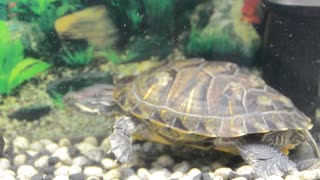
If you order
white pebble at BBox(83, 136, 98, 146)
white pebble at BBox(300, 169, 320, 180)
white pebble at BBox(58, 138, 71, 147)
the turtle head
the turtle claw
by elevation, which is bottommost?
white pebble at BBox(83, 136, 98, 146)

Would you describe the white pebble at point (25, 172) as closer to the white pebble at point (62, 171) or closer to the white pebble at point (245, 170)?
the white pebble at point (62, 171)

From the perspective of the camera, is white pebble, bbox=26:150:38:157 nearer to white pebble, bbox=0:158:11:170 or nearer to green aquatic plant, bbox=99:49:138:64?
white pebble, bbox=0:158:11:170

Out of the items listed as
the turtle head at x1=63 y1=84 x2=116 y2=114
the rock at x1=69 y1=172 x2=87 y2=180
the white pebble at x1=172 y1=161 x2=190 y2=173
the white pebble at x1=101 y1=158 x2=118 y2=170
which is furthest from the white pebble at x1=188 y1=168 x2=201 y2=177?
the turtle head at x1=63 y1=84 x2=116 y2=114

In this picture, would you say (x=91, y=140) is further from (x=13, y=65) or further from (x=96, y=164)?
(x=13, y=65)

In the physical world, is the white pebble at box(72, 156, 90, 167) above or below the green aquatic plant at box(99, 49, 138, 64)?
below

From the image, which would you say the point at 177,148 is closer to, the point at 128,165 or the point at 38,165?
the point at 128,165

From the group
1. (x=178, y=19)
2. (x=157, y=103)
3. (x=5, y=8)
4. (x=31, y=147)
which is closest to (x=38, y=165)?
(x=31, y=147)

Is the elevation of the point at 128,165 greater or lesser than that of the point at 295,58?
lesser
